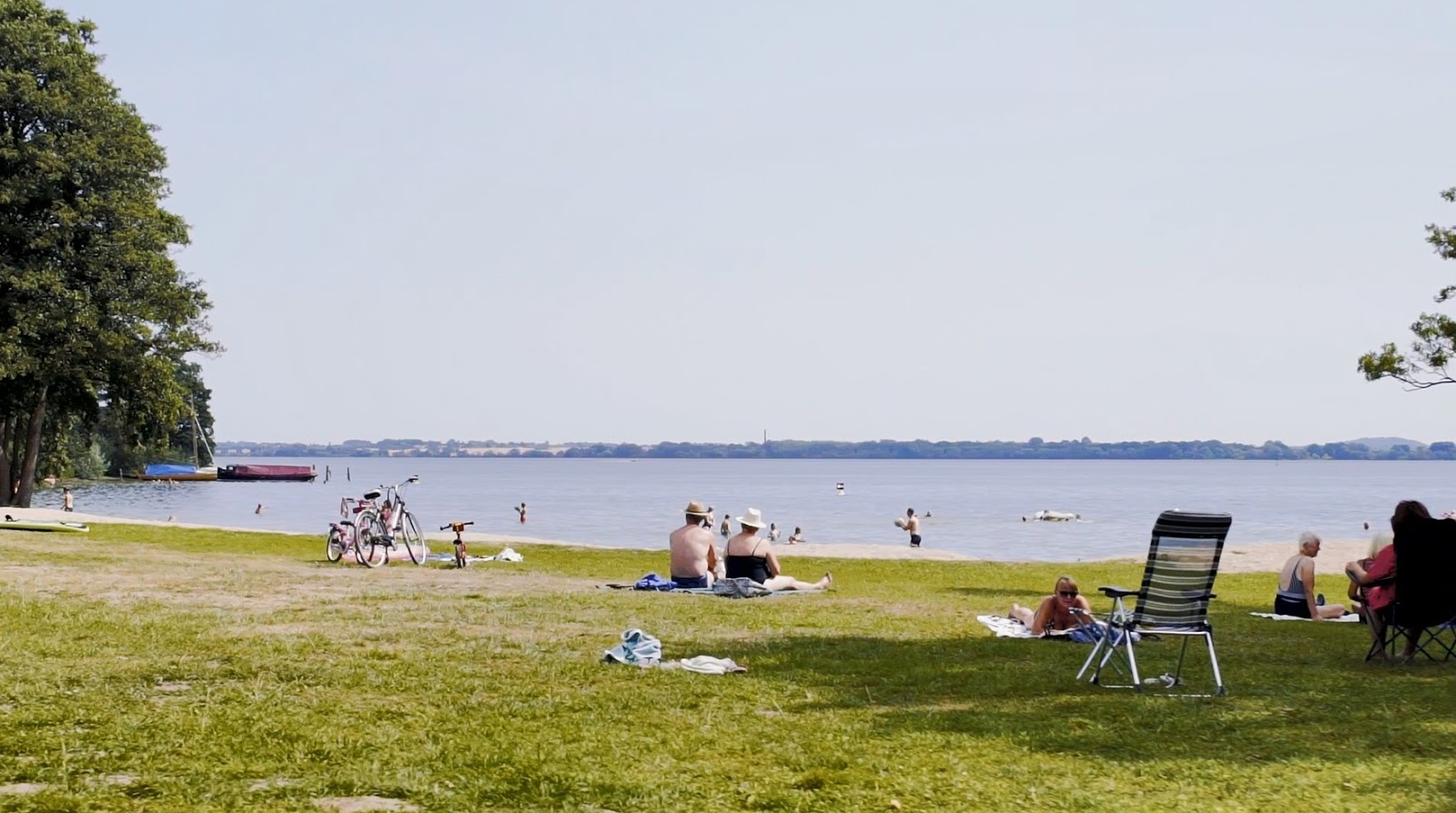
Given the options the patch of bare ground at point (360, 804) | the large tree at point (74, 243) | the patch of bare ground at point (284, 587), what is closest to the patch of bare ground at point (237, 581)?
the patch of bare ground at point (284, 587)

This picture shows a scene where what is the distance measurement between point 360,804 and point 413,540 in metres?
17.4

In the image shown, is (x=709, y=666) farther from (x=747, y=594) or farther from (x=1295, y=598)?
(x=1295, y=598)

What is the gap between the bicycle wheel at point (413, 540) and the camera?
2233 cm

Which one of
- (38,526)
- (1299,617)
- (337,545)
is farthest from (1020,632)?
(38,526)

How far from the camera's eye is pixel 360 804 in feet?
18.3

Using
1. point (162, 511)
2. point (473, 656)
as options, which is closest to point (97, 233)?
point (473, 656)

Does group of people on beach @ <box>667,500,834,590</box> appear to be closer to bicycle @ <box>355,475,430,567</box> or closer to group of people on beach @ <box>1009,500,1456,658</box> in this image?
group of people on beach @ <box>1009,500,1456,658</box>

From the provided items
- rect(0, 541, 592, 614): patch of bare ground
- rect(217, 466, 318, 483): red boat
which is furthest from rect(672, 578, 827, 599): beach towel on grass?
rect(217, 466, 318, 483): red boat

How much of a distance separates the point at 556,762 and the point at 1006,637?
6.90 m

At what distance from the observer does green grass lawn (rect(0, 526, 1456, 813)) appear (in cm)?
591

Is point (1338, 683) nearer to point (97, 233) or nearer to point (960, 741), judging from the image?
point (960, 741)

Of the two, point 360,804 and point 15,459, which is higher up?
point 15,459

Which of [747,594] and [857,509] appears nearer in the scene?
[747,594]

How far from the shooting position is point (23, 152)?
115ft
